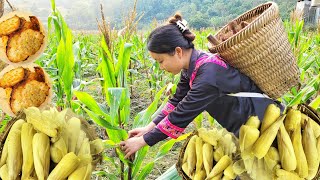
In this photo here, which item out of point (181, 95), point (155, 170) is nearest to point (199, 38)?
point (155, 170)

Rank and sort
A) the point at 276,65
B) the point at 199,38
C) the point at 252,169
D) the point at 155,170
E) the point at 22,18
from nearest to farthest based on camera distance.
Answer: the point at 252,169, the point at 22,18, the point at 276,65, the point at 155,170, the point at 199,38

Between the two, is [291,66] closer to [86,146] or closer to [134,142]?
[134,142]

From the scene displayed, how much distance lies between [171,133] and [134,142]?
163 millimetres

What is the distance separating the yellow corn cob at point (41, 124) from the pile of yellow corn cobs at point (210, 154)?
0.37 m

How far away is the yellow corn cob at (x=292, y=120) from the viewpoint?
871 millimetres

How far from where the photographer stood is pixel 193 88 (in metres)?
1.41

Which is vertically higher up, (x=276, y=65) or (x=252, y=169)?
(x=276, y=65)

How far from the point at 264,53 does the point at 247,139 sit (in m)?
0.61

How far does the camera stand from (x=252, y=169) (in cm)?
85

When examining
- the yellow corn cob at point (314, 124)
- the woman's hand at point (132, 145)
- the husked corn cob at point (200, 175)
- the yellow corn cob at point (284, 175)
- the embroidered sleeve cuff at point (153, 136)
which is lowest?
the woman's hand at point (132, 145)

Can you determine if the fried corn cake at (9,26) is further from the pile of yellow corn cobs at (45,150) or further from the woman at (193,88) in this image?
the woman at (193,88)

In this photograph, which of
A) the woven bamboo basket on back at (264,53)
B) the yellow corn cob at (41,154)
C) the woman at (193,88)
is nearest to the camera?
the yellow corn cob at (41,154)

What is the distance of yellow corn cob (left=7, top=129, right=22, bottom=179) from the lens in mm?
862

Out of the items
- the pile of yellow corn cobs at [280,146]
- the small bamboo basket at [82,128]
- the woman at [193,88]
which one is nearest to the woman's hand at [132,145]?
the woman at [193,88]
